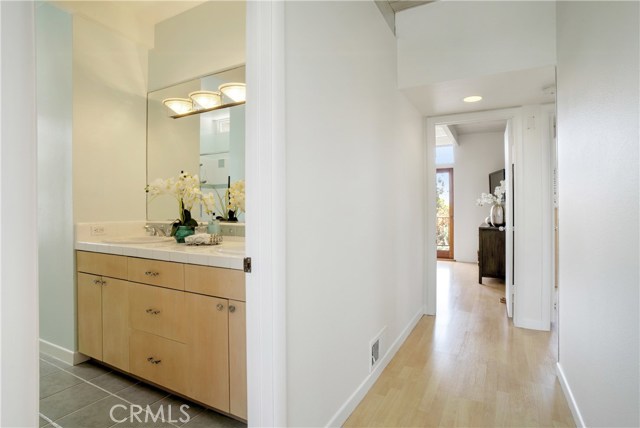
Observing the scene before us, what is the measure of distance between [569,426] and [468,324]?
153 centimetres

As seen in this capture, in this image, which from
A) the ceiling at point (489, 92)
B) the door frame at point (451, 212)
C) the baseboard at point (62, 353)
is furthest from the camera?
the door frame at point (451, 212)

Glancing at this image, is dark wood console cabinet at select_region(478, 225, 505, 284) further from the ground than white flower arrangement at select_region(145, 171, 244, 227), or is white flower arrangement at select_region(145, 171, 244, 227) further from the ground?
white flower arrangement at select_region(145, 171, 244, 227)

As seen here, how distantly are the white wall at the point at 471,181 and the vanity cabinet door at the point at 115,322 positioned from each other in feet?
20.5

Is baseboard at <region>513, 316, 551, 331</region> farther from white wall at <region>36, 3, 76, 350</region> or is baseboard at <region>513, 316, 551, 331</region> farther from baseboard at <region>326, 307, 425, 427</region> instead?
white wall at <region>36, 3, 76, 350</region>

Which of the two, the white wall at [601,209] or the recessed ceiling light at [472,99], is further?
the recessed ceiling light at [472,99]

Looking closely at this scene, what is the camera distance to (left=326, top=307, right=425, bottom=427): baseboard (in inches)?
68.9

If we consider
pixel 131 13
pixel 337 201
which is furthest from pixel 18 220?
pixel 131 13

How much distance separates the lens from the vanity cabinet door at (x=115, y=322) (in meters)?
2.13

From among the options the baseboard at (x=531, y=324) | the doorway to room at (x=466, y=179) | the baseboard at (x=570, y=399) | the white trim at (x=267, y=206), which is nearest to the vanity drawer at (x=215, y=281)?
the white trim at (x=267, y=206)

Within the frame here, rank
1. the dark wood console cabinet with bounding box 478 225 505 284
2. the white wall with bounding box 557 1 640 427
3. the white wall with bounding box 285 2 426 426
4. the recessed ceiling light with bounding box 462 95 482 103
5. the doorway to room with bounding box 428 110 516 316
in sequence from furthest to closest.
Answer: the doorway to room with bounding box 428 110 516 316 → the dark wood console cabinet with bounding box 478 225 505 284 → the recessed ceiling light with bounding box 462 95 482 103 → the white wall with bounding box 285 2 426 426 → the white wall with bounding box 557 1 640 427

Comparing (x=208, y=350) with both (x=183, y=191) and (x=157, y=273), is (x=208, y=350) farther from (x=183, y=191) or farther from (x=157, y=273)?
(x=183, y=191)

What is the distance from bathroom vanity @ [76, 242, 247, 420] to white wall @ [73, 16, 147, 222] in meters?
0.46

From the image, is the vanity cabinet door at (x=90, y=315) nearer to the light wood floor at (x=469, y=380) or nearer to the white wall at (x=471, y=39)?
the light wood floor at (x=469, y=380)

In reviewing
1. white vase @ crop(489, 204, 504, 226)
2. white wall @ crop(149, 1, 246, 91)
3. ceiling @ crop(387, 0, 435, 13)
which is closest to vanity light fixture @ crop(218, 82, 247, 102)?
white wall @ crop(149, 1, 246, 91)
